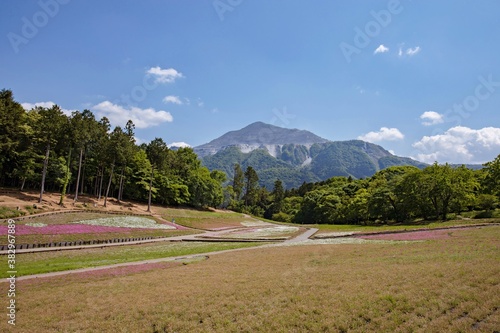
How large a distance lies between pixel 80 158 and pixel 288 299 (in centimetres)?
6066

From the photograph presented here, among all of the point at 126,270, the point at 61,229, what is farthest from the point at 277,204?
the point at 126,270

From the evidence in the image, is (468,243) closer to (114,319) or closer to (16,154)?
(114,319)

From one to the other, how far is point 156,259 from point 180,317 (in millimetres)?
16383

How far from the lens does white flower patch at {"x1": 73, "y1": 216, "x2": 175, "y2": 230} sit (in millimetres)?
47312

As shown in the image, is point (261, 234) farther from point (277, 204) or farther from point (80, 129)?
point (277, 204)

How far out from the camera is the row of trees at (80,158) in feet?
188

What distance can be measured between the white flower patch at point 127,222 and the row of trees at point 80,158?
12.5 meters

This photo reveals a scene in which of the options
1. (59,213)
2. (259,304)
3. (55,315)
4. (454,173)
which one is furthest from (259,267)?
(454,173)

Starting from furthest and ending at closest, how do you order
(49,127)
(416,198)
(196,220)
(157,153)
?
(157,153) → (196,220) → (416,198) → (49,127)

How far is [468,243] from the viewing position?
77.2ft

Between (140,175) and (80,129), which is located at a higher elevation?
(80,129)

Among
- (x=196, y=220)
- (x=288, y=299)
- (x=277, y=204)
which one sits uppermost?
(x=288, y=299)

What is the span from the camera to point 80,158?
6078cm

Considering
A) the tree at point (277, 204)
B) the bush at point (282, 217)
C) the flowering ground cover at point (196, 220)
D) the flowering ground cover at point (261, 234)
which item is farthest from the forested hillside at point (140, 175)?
the tree at point (277, 204)
